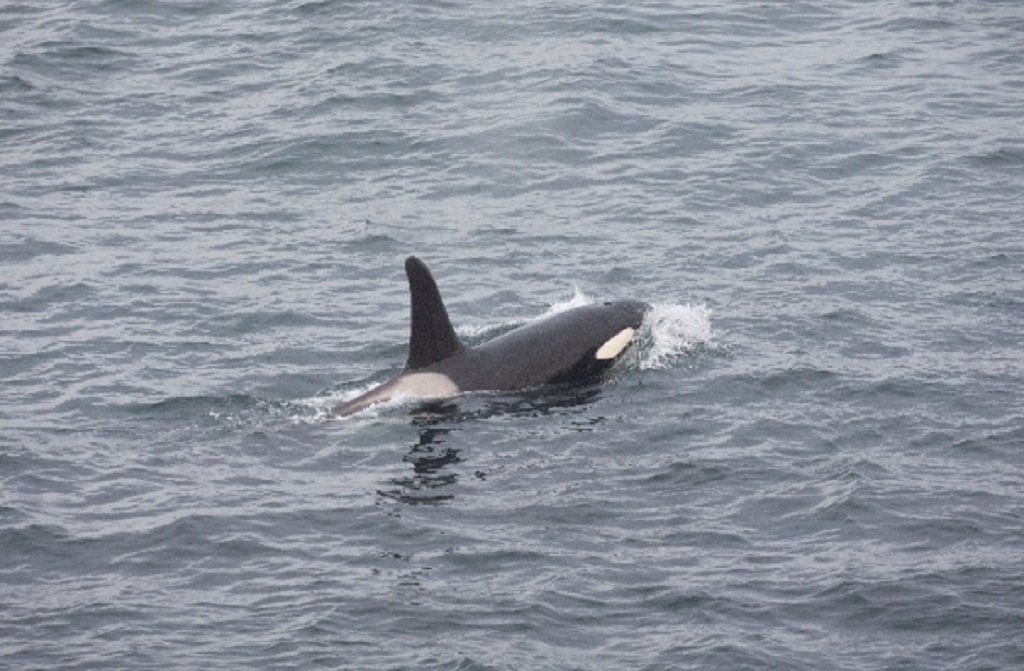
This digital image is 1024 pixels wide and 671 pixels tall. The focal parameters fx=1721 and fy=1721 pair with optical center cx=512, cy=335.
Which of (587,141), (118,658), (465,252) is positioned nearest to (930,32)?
(587,141)

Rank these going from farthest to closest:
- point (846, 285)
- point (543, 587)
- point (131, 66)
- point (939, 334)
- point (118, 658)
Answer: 1. point (131, 66)
2. point (846, 285)
3. point (939, 334)
4. point (543, 587)
5. point (118, 658)

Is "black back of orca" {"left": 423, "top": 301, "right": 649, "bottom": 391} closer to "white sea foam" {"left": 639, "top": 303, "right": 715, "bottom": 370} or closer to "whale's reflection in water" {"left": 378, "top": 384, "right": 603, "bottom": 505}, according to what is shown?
"whale's reflection in water" {"left": 378, "top": 384, "right": 603, "bottom": 505}

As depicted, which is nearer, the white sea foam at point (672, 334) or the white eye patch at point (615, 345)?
the white eye patch at point (615, 345)

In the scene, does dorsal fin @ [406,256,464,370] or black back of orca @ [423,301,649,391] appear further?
black back of orca @ [423,301,649,391]

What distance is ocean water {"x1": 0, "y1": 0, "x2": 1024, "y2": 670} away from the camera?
50.3 ft

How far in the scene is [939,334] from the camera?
71.7 ft

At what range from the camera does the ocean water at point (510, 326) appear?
15328 millimetres

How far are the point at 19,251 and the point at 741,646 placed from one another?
1515 centimetres

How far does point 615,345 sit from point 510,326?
1995 millimetres

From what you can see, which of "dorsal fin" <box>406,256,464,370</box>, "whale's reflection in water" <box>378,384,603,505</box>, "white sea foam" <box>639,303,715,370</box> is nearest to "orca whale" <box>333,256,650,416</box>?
"dorsal fin" <box>406,256,464,370</box>

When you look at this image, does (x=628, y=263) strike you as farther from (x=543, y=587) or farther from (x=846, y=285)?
(x=543, y=587)

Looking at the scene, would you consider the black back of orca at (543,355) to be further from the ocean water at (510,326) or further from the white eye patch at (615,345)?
the ocean water at (510,326)

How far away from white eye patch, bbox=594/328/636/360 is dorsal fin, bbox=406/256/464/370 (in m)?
1.72

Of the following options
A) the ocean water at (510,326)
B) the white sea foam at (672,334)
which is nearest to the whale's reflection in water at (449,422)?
the ocean water at (510,326)
